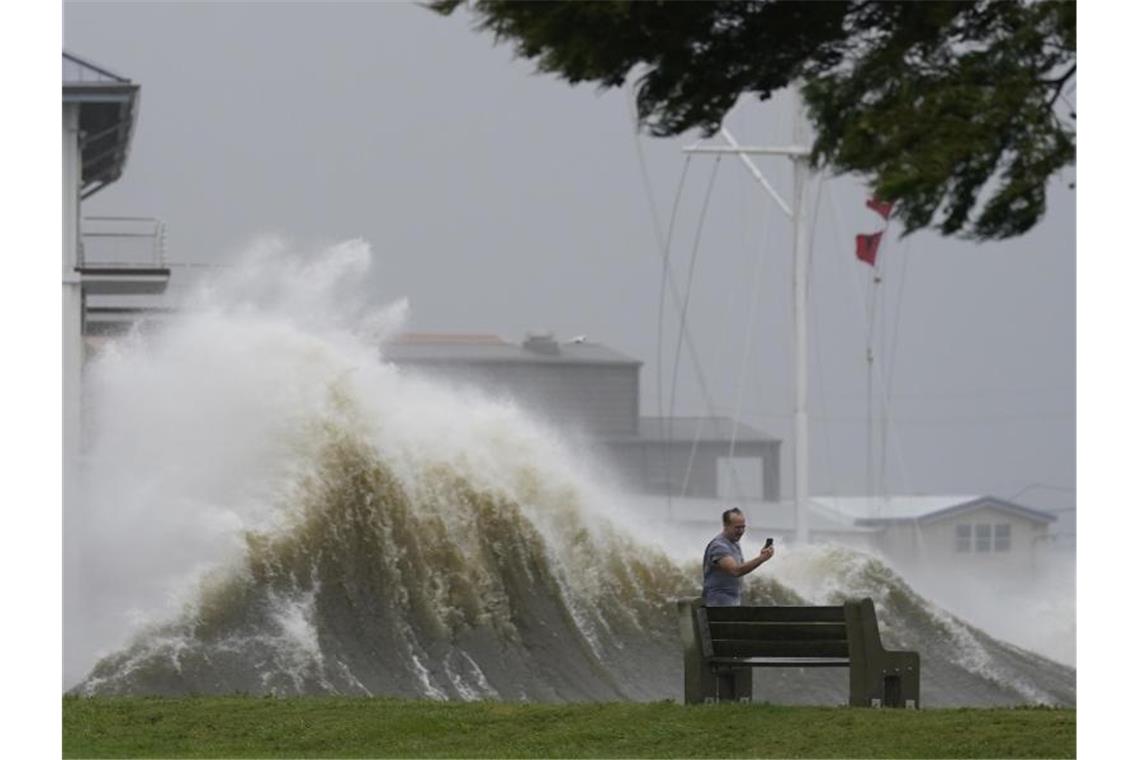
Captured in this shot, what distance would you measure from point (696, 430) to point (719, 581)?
7.40 ft

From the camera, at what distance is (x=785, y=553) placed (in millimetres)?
12406

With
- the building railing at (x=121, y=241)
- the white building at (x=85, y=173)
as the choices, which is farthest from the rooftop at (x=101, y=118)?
the building railing at (x=121, y=241)

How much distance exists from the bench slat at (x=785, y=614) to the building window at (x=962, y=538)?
3591 millimetres

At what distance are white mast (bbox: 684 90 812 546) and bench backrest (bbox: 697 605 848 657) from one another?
2.86 m

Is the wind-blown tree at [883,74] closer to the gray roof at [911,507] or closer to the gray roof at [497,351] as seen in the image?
the gray roof at [497,351]

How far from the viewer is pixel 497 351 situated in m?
12.0

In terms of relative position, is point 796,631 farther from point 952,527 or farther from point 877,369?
point 952,527

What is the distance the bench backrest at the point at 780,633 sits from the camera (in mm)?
9195

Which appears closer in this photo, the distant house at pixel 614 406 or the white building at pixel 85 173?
the white building at pixel 85 173

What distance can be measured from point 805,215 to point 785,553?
194 cm

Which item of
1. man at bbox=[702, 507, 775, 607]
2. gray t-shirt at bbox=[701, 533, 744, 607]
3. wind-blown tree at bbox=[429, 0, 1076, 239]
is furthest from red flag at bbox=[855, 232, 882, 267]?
wind-blown tree at bbox=[429, 0, 1076, 239]

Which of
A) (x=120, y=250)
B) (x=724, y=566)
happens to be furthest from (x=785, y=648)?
(x=120, y=250)
